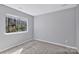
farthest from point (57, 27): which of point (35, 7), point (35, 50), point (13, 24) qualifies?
point (13, 24)

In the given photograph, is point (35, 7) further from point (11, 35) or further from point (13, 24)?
point (11, 35)

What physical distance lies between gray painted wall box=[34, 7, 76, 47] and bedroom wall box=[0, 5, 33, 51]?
27cm

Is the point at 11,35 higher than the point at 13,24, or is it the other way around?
the point at 13,24

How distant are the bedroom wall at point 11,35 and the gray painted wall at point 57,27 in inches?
10.5

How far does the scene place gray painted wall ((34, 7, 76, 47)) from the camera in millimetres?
2447

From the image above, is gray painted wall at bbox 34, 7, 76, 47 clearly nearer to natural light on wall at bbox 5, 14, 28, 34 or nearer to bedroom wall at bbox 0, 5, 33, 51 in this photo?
bedroom wall at bbox 0, 5, 33, 51

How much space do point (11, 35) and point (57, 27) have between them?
1831 millimetres

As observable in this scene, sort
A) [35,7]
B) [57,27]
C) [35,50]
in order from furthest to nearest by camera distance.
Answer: [57,27] → [35,7] → [35,50]

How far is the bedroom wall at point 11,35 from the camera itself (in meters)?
2.01

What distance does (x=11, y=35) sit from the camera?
2.25m

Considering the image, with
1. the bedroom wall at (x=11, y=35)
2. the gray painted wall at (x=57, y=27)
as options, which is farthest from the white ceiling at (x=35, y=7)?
the gray painted wall at (x=57, y=27)

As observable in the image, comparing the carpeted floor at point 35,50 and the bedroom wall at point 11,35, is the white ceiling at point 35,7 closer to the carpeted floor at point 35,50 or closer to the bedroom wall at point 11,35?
the bedroom wall at point 11,35
